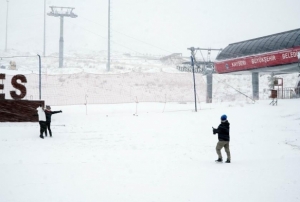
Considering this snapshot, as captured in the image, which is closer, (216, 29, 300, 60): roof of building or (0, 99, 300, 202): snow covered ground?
(0, 99, 300, 202): snow covered ground

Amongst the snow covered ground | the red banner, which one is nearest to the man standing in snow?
the snow covered ground

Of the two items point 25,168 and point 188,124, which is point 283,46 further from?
point 25,168

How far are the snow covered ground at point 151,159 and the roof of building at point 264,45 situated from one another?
839cm

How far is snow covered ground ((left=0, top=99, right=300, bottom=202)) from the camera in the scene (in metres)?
6.21

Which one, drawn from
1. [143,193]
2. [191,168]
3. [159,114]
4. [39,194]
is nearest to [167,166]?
[191,168]

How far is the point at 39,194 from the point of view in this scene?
600 cm

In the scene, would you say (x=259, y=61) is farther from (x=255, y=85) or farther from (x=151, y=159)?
(x=151, y=159)

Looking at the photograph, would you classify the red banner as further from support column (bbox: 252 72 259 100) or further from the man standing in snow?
the man standing in snow

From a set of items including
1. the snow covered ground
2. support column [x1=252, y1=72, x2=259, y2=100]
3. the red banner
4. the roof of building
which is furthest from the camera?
support column [x1=252, y1=72, x2=259, y2=100]

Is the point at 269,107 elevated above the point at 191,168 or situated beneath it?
elevated above

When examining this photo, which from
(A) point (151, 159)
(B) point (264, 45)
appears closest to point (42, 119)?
(A) point (151, 159)

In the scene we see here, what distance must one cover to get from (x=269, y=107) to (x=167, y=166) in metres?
14.0

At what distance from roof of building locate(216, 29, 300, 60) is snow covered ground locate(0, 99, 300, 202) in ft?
27.5

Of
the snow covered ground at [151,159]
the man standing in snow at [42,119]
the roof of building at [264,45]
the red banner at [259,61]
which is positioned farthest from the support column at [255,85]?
the man standing in snow at [42,119]
